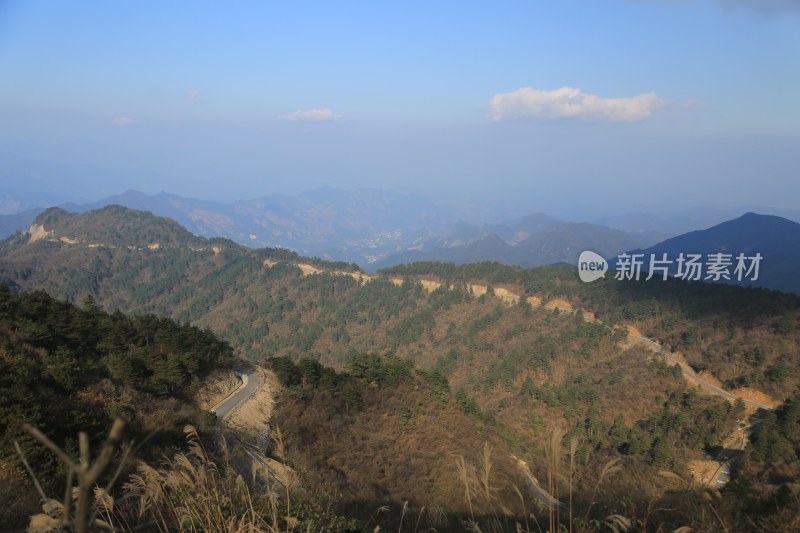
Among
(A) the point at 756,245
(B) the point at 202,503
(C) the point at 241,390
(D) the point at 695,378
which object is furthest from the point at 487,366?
(A) the point at 756,245

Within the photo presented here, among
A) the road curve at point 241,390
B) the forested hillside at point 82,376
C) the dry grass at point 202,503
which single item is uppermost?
the dry grass at point 202,503

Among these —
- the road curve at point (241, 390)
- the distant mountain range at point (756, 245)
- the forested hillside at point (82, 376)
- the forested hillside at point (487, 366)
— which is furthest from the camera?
the distant mountain range at point (756, 245)

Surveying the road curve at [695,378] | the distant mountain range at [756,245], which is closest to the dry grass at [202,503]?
the road curve at [695,378]

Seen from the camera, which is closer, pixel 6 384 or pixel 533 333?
pixel 6 384

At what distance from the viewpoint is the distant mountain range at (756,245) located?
8956 cm

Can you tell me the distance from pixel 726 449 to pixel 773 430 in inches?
124

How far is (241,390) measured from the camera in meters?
22.4

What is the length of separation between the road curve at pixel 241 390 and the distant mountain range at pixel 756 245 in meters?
Answer: 86.3

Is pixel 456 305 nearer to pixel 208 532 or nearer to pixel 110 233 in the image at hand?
pixel 208 532

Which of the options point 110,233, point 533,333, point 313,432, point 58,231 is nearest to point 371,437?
point 313,432

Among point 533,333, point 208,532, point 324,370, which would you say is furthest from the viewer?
point 533,333

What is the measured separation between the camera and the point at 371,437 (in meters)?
21.0

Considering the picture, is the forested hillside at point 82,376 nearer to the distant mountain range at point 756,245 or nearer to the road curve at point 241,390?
the road curve at point 241,390

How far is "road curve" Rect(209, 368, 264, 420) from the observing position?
780 inches
